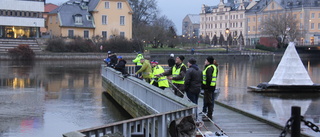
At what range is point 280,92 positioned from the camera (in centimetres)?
2512

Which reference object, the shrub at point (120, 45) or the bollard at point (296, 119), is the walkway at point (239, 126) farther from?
the shrub at point (120, 45)

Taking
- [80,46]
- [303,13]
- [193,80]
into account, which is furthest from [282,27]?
[193,80]

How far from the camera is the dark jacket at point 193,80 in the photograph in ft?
44.9

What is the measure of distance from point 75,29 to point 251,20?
208ft

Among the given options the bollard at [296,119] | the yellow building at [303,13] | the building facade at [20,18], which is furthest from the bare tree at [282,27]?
the bollard at [296,119]

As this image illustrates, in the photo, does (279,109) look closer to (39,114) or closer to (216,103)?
(216,103)

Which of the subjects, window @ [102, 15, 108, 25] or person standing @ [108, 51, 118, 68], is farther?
window @ [102, 15, 108, 25]

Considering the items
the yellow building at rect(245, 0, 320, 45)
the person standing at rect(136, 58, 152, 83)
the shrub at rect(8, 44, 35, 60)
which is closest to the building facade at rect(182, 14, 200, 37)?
the yellow building at rect(245, 0, 320, 45)

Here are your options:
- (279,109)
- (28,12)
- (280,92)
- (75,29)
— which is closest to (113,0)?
(75,29)

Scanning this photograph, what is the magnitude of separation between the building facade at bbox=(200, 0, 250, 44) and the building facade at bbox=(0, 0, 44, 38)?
246 feet

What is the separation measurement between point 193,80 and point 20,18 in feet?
222

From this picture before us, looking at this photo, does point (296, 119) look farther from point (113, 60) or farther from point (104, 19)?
point (104, 19)

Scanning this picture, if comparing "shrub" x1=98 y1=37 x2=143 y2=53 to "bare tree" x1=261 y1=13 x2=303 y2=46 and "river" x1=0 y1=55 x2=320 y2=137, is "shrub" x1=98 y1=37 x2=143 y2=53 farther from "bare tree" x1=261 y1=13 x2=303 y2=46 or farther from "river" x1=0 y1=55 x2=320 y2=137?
"river" x1=0 y1=55 x2=320 y2=137

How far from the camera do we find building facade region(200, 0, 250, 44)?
142 metres
